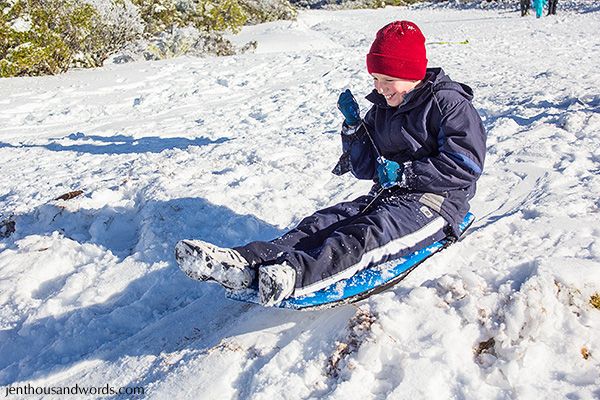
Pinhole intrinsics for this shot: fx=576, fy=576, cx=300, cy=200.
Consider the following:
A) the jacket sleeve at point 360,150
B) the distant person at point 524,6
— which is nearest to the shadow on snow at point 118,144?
the jacket sleeve at point 360,150

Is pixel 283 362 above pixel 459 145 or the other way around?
the other way around

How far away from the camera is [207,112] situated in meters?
8.02

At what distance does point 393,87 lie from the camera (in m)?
2.95

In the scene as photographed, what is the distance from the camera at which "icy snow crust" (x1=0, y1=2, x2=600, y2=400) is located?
2.22 m

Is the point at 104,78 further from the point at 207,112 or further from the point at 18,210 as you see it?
the point at 18,210

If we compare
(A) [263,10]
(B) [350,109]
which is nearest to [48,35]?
(B) [350,109]

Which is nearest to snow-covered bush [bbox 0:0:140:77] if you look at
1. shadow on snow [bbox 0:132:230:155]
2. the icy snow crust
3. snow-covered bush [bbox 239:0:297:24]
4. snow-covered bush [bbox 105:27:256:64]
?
snow-covered bush [bbox 105:27:256:64]

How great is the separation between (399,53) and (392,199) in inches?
28.6

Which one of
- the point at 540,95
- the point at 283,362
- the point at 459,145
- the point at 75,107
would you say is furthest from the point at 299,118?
the point at 283,362

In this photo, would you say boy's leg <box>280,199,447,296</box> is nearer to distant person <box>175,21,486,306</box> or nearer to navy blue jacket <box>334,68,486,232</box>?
distant person <box>175,21,486,306</box>

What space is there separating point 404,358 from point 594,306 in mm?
807

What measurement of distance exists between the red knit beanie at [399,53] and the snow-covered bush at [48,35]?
31.0 ft

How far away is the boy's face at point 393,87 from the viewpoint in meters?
2.94

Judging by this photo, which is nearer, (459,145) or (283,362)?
(283,362)
